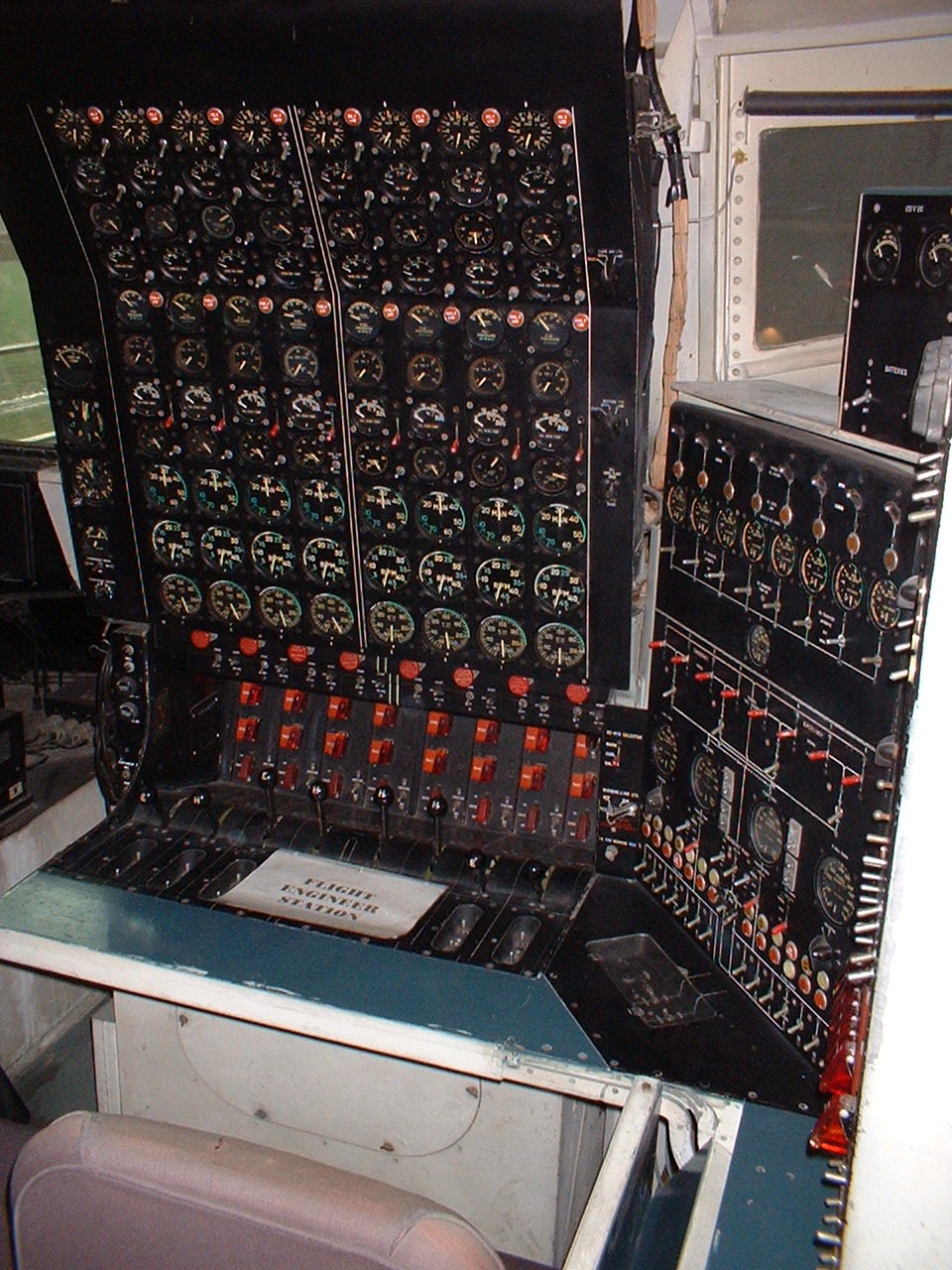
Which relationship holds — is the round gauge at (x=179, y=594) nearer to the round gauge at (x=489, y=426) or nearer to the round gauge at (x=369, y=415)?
the round gauge at (x=369, y=415)

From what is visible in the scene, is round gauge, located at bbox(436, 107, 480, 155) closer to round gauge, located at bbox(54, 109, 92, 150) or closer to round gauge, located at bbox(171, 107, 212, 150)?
round gauge, located at bbox(171, 107, 212, 150)

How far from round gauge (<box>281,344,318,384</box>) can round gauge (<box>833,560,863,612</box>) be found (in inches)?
48.3

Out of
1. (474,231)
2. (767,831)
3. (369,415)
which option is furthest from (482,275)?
(767,831)

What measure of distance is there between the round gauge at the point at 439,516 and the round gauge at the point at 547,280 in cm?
48

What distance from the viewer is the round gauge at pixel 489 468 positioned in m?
2.50

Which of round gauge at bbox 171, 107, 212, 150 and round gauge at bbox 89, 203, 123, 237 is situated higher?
round gauge at bbox 171, 107, 212, 150

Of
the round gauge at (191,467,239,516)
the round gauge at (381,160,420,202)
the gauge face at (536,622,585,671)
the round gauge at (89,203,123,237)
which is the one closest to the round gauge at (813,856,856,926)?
the gauge face at (536,622,585,671)

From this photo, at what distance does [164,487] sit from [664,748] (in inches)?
52.2

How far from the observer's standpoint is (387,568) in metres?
2.71

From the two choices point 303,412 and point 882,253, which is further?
point 303,412

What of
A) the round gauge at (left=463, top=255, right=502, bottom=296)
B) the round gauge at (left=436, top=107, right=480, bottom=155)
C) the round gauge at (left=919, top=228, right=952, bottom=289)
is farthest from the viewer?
the round gauge at (left=463, top=255, right=502, bottom=296)

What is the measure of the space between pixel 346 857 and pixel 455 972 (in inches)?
20.2

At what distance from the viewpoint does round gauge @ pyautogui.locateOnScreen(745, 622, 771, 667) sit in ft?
7.17

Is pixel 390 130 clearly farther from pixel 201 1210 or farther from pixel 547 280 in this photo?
pixel 201 1210
